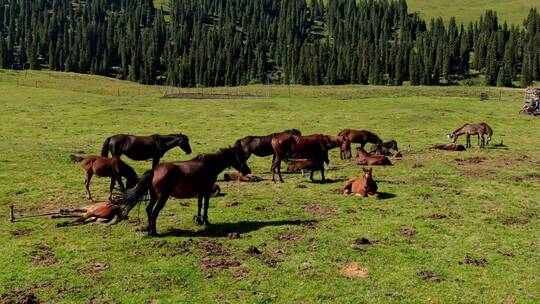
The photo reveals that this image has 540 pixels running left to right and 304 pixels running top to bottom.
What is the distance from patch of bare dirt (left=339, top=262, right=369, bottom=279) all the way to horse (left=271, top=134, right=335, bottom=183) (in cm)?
1172

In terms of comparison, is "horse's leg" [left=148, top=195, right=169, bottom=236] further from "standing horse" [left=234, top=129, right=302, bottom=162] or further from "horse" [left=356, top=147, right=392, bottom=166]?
"horse" [left=356, top=147, right=392, bottom=166]

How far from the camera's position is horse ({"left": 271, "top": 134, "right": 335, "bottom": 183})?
25.5 meters

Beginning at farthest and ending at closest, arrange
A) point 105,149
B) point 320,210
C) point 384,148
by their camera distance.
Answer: point 384,148 < point 105,149 < point 320,210

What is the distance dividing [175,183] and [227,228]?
8.40ft

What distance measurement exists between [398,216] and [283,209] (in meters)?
4.49

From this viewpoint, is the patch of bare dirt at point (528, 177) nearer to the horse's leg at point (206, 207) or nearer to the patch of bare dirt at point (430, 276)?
the patch of bare dirt at point (430, 276)

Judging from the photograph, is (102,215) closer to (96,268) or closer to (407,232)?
(96,268)

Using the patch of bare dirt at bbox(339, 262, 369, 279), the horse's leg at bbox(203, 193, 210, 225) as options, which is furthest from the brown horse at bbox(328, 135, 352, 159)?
the patch of bare dirt at bbox(339, 262, 369, 279)

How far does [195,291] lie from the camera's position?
12039mm

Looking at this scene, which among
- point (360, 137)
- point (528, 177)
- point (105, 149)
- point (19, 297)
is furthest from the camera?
point (360, 137)

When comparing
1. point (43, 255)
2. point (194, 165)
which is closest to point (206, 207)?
point (194, 165)

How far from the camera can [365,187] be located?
70.2ft

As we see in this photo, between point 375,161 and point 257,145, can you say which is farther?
point 375,161

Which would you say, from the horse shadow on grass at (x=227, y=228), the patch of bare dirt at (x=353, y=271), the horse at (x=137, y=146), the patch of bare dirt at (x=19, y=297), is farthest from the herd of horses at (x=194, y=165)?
the patch of bare dirt at (x=353, y=271)
